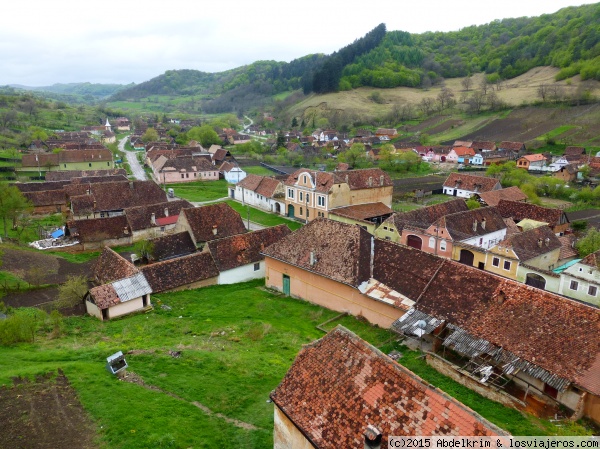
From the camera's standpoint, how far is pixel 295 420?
1238 centimetres

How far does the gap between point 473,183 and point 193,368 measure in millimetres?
60344

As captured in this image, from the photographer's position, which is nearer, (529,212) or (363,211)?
(529,212)

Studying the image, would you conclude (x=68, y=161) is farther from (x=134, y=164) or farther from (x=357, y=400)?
(x=357, y=400)

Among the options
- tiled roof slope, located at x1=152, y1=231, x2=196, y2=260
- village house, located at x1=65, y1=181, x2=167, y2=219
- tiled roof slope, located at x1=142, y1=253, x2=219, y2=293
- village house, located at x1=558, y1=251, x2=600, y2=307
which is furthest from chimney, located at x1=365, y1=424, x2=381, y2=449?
village house, located at x1=65, y1=181, x2=167, y2=219

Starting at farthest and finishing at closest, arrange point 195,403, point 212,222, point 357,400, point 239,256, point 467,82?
point 467,82, point 212,222, point 239,256, point 195,403, point 357,400

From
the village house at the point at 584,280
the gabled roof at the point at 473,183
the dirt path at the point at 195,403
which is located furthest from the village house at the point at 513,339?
the gabled roof at the point at 473,183

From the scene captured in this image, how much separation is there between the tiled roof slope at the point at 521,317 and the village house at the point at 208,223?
2292 centimetres

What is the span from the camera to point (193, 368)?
61.6ft

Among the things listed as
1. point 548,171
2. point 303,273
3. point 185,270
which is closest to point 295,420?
point 303,273

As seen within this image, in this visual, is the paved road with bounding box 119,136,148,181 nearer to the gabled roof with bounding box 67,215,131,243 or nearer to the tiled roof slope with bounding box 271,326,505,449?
the gabled roof with bounding box 67,215,131,243

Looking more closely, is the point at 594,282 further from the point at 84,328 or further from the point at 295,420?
the point at 84,328

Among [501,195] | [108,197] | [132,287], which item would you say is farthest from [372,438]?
[501,195]

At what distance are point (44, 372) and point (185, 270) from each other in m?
15.4

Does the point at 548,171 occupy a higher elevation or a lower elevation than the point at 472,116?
lower
